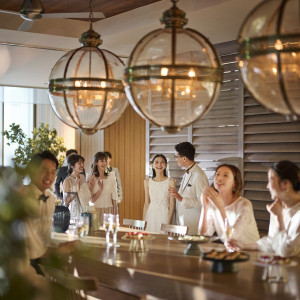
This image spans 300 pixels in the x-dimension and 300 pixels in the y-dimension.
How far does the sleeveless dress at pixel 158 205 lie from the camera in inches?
231

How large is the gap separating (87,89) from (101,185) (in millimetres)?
3457

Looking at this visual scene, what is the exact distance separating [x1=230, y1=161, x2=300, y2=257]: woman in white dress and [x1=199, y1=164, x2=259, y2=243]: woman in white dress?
1.15ft

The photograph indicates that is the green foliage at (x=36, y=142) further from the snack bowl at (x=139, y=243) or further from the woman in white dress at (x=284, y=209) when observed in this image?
the woman in white dress at (x=284, y=209)

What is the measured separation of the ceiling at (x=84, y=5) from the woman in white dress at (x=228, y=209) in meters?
1.94

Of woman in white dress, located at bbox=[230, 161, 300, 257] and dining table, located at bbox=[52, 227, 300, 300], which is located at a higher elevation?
woman in white dress, located at bbox=[230, 161, 300, 257]

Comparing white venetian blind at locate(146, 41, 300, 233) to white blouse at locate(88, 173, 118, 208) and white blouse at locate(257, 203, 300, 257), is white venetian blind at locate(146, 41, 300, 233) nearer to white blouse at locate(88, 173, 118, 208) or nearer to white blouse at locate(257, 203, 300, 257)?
white blouse at locate(88, 173, 118, 208)

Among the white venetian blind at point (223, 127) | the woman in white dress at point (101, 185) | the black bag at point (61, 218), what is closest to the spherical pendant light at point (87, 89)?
the black bag at point (61, 218)

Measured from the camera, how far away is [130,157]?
9.63 metres

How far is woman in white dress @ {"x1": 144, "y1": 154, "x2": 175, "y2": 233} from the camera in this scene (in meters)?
5.87

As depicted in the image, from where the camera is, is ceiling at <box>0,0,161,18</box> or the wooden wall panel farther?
the wooden wall panel

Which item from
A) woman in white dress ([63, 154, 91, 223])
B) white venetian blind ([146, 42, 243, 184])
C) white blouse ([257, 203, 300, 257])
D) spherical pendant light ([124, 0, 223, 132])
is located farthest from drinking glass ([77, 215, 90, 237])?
white venetian blind ([146, 42, 243, 184])

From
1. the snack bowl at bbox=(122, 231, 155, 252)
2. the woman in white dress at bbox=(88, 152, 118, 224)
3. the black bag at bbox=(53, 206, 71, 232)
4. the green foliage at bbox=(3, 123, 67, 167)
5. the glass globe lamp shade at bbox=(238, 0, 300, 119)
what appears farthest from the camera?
the green foliage at bbox=(3, 123, 67, 167)

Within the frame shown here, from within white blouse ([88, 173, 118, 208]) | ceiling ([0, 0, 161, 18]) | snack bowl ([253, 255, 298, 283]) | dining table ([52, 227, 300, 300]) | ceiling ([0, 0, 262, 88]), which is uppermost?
ceiling ([0, 0, 161, 18])

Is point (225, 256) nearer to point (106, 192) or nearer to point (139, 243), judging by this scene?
point (139, 243)
